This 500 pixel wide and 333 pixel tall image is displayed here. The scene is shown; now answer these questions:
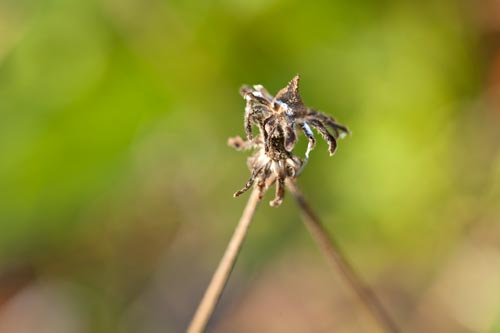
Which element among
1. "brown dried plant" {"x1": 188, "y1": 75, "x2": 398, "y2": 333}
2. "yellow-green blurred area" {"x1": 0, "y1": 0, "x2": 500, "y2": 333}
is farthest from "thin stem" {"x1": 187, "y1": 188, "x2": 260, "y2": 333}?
"yellow-green blurred area" {"x1": 0, "y1": 0, "x2": 500, "y2": 333}

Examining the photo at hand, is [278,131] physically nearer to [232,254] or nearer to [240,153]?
[232,254]

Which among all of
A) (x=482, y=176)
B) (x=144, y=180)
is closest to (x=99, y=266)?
(x=144, y=180)

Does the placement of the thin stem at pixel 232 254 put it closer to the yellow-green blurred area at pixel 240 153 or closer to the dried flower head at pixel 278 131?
the dried flower head at pixel 278 131

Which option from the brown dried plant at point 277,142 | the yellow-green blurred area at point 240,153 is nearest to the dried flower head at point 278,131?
the brown dried plant at point 277,142

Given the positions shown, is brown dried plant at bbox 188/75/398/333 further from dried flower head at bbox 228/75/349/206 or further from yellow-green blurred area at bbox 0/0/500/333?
yellow-green blurred area at bbox 0/0/500/333

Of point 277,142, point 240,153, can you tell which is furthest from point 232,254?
point 240,153

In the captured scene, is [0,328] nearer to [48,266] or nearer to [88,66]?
[48,266]
